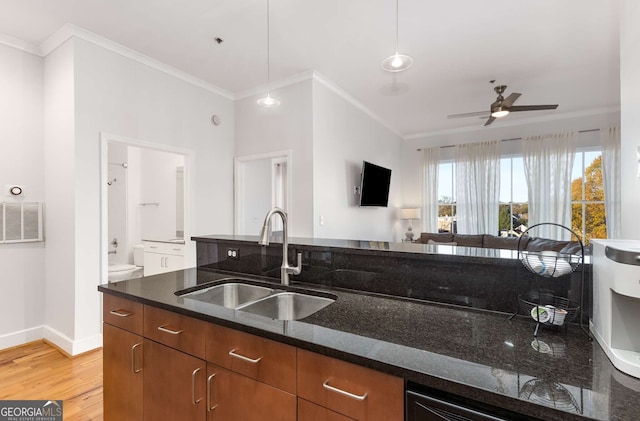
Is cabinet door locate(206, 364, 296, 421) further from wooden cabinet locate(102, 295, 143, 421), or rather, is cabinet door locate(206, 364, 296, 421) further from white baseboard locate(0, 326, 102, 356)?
white baseboard locate(0, 326, 102, 356)

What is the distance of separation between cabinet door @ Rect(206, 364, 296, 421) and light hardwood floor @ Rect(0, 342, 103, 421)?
1302 mm

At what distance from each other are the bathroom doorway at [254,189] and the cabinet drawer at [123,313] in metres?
2.27

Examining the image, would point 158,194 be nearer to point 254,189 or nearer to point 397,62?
point 254,189

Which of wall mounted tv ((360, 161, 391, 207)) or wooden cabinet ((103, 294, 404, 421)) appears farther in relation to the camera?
wall mounted tv ((360, 161, 391, 207))

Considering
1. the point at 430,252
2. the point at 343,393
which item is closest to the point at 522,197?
the point at 430,252

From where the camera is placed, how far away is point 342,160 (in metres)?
4.25

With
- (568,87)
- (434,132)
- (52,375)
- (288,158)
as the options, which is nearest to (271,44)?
(288,158)

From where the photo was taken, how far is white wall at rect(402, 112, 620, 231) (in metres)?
5.08

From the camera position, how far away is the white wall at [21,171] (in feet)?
9.25

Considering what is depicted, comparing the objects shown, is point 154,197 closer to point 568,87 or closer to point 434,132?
point 434,132

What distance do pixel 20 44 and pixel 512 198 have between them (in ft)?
23.2

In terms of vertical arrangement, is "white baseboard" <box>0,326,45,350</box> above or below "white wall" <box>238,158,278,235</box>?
below

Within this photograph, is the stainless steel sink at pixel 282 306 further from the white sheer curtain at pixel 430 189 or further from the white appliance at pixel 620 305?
the white sheer curtain at pixel 430 189

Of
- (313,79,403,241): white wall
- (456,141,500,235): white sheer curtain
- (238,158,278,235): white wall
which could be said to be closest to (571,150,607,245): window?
(456,141,500,235): white sheer curtain
